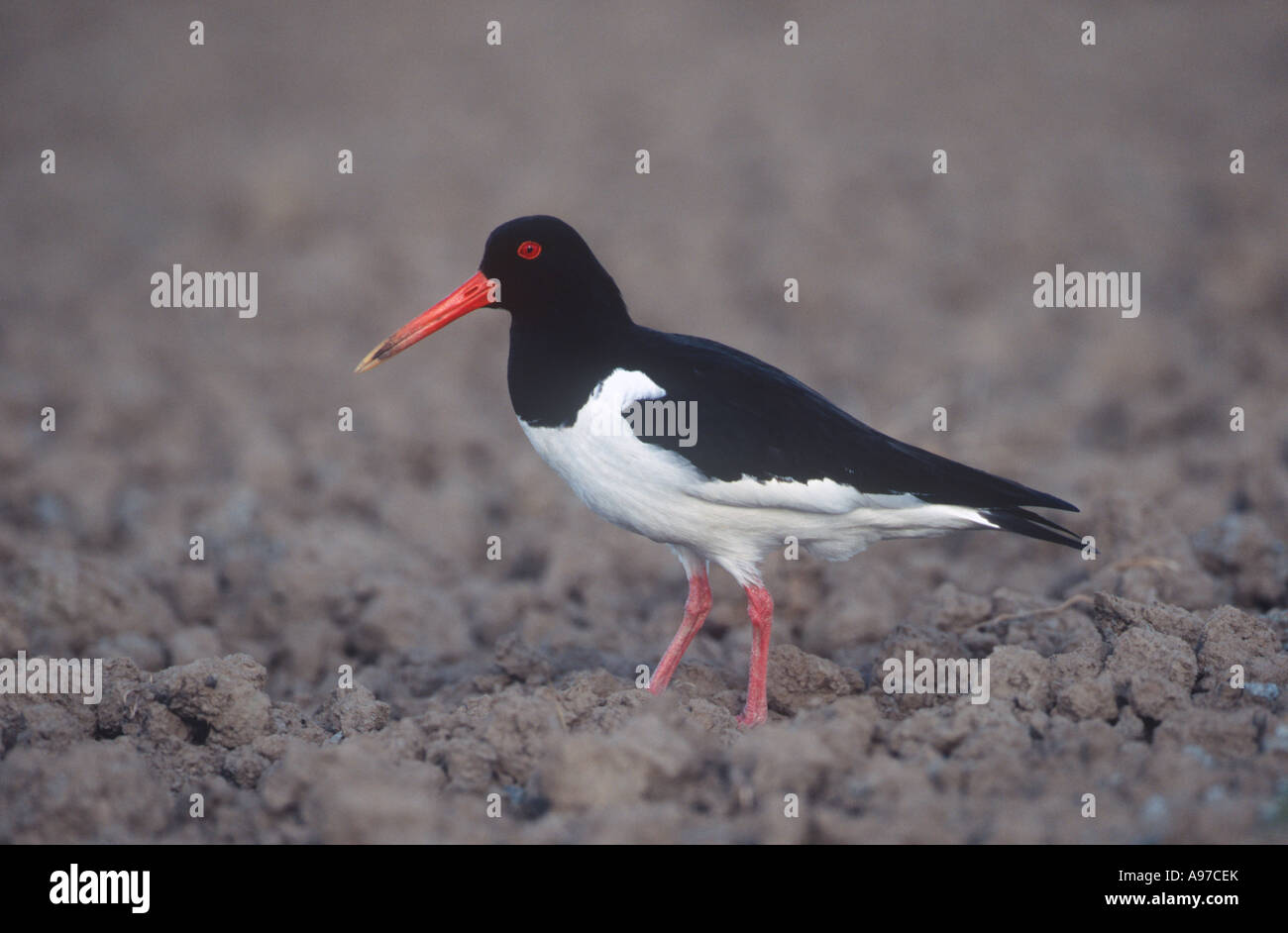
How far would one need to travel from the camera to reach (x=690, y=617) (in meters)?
6.08

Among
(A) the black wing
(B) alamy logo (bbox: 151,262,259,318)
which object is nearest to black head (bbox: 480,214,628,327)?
(A) the black wing

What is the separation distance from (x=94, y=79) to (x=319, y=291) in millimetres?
9560

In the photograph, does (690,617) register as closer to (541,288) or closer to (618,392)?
(618,392)

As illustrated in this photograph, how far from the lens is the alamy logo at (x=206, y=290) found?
45.7 ft

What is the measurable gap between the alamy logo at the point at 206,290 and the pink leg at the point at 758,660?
31.6 feet

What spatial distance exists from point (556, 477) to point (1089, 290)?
6.92 metres

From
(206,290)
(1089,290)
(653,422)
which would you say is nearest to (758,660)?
(653,422)

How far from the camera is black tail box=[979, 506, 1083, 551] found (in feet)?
17.9

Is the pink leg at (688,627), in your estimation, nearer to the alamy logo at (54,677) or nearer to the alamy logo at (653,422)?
the alamy logo at (653,422)

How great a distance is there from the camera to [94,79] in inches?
801

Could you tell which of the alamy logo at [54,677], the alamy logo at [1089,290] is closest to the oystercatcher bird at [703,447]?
the alamy logo at [54,677]
